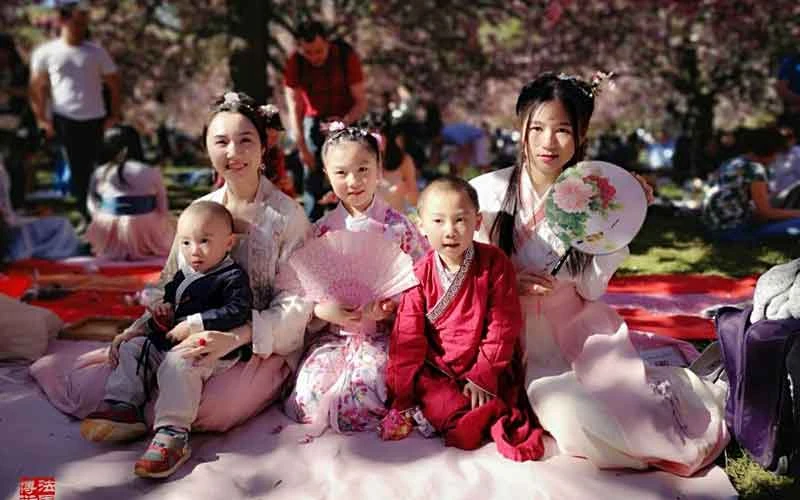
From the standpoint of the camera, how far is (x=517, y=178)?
105 inches

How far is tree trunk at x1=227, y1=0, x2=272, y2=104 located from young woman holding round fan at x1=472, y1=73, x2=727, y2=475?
5.79 m

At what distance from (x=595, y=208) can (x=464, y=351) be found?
0.62 meters

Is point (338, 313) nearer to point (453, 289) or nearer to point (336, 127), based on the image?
point (453, 289)

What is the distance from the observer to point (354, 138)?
8.79 feet

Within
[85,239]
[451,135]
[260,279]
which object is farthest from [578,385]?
[451,135]

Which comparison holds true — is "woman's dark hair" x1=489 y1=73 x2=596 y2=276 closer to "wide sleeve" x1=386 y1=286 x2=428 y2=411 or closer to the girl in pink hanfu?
the girl in pink hanfu

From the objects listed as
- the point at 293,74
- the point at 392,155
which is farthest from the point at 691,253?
the point at 293,74

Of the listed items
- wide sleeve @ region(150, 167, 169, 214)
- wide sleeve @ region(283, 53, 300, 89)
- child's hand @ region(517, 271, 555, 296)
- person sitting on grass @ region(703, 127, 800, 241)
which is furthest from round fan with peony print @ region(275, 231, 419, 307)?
person sitting on grass @ region(703, 127, 800, 241)

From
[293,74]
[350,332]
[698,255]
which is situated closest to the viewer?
[350,332]

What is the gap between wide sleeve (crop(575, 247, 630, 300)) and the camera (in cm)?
250

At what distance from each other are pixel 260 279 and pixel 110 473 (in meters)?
0.81

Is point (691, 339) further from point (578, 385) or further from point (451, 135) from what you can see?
point (451, 135)

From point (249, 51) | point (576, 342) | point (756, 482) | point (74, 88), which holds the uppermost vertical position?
Result: point (249, 51)

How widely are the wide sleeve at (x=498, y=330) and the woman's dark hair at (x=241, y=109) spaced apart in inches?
39.4
